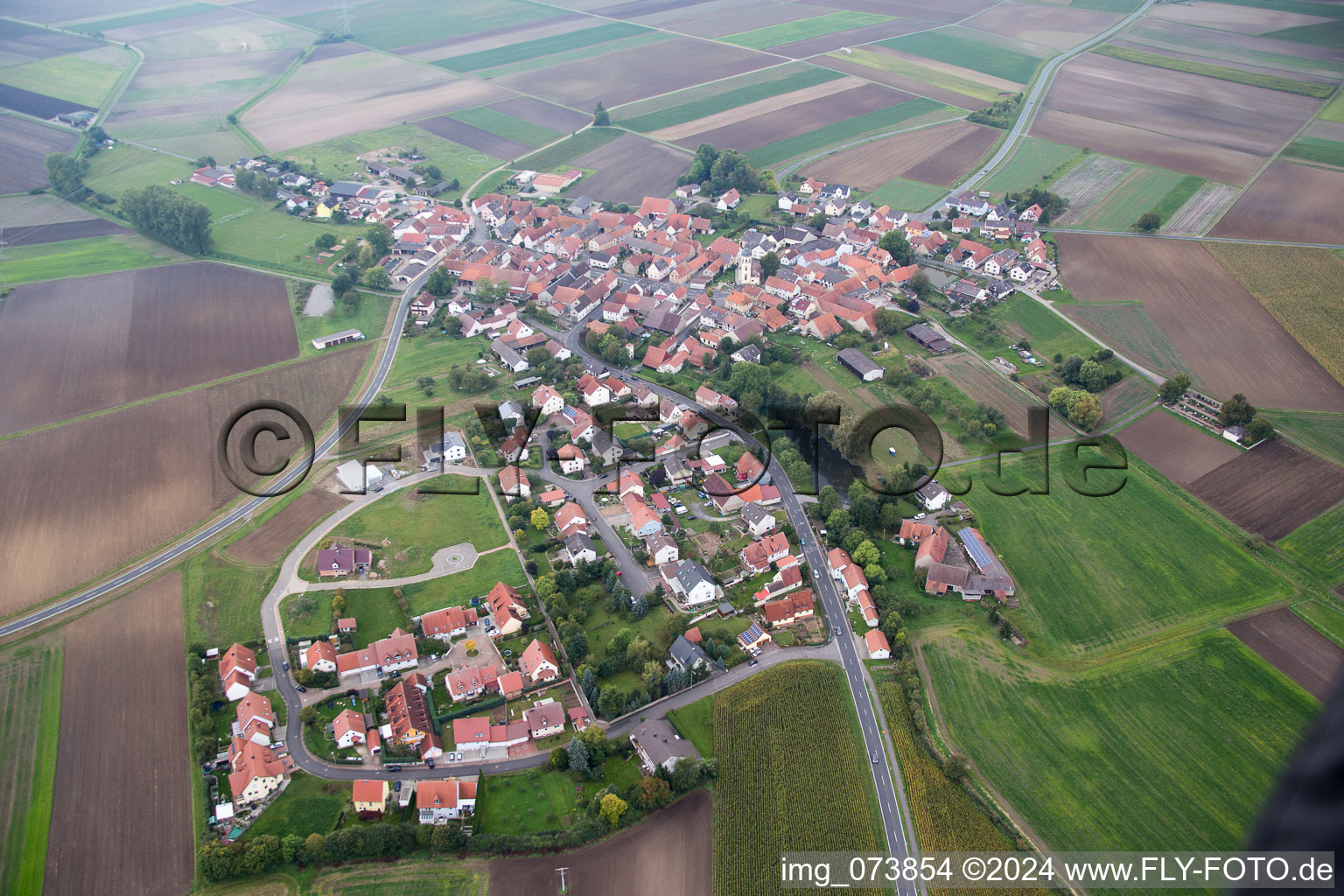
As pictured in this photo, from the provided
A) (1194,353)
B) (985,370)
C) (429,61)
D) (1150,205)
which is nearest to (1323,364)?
(1194,353)

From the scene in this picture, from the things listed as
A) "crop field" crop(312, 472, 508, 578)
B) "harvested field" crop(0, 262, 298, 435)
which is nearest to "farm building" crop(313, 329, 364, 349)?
"harvested field" crop(0, 262, 298, 435)

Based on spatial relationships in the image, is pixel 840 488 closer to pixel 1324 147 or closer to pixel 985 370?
pixel 985 370

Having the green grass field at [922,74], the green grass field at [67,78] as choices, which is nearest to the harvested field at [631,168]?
the green grass field at [922,74]

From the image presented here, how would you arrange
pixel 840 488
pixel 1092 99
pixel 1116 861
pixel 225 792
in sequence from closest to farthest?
pixel 1116 861
pixel 225 792
pixel 840 488
pixel 1092 99

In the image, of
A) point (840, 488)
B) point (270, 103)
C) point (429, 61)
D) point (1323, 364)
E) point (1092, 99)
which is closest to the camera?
point (840, 488)

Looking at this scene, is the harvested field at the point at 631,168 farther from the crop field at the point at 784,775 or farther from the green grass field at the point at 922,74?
the crop field at the point at 784,775

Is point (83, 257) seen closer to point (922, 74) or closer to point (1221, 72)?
point (922, 74)
